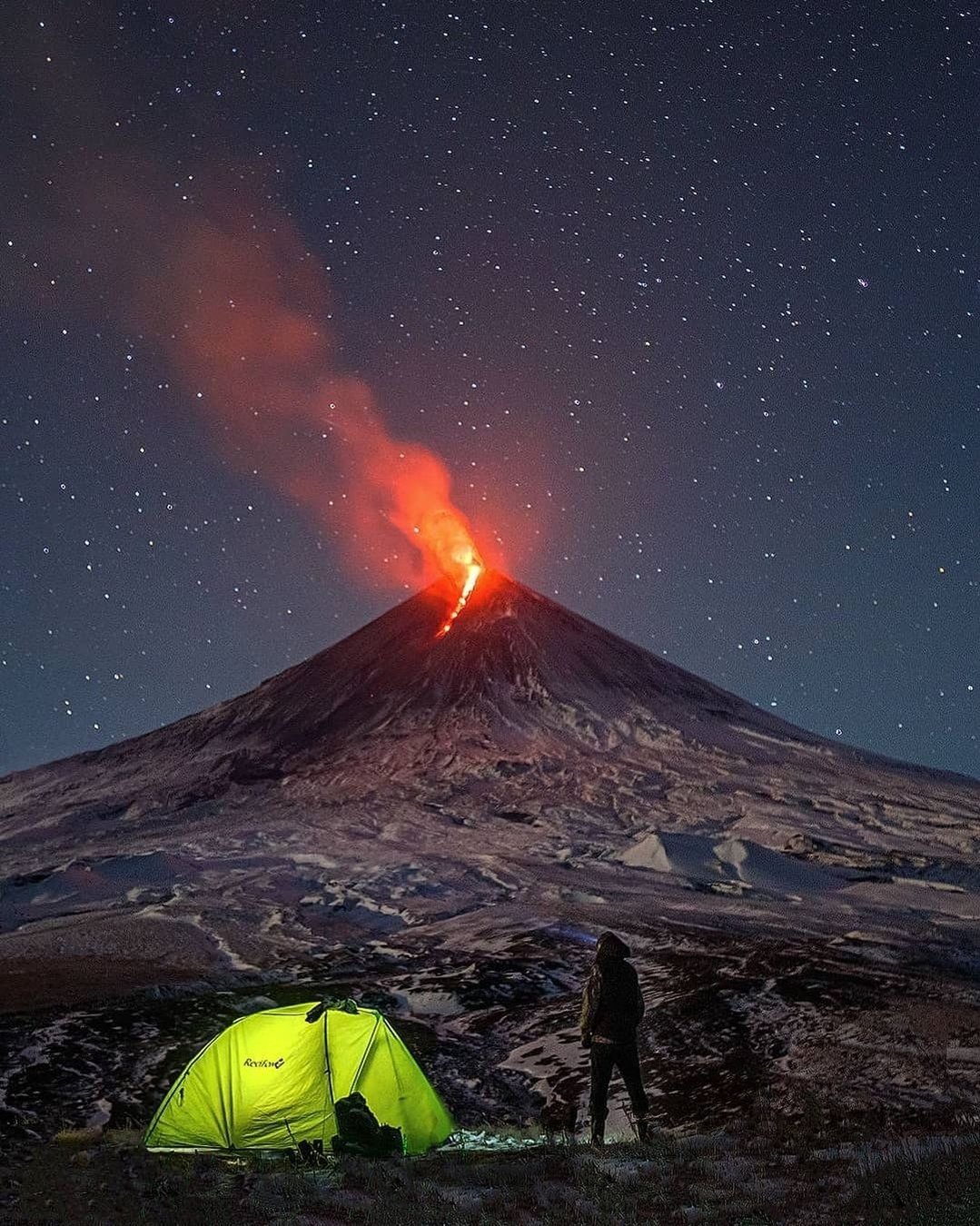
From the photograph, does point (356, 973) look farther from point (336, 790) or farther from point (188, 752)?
point (188, 752)

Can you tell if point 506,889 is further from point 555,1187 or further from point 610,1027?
point 555,1187

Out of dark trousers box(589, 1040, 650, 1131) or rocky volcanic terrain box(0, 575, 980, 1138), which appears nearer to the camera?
dark trousers box(589, 1040, 650, 1131)

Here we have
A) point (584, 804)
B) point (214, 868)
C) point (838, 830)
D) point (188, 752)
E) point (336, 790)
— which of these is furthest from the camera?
point (188, 752)

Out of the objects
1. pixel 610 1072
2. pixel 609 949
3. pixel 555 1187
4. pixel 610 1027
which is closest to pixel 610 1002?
pixel 610 1027

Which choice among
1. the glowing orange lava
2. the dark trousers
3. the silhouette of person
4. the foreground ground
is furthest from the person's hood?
the glowing orange lava

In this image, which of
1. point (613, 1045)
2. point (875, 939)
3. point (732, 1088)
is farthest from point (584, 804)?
point (613, 1045)

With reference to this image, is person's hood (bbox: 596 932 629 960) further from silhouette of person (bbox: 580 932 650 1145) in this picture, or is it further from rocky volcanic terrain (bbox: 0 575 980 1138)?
rocky volcanic terrain (bbox: 0 575 980 1138)
